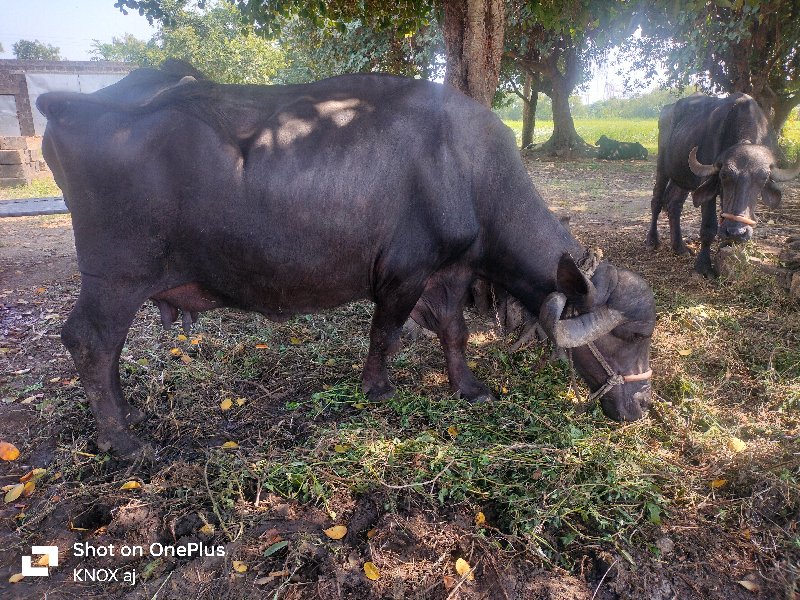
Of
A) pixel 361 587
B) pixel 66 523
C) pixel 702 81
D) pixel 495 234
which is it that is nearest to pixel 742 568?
pixel 361 587

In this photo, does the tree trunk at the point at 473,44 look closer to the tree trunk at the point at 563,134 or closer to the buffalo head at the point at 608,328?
the buffalo head at the point at 608,328

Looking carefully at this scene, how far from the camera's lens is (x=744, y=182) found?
6.20 metres

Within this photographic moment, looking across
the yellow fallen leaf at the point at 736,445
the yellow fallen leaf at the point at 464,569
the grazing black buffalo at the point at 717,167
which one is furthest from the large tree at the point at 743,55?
the yellow fallen leaf at the point at 464,569

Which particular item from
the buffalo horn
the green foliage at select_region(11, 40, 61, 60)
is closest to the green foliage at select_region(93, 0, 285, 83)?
the buffalo horn

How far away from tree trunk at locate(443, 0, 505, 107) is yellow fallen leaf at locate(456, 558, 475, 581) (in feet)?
13.4

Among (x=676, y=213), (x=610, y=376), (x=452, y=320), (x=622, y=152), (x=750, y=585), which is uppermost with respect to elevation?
(x=622, y=152)

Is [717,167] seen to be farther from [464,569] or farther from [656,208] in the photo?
[464,569]

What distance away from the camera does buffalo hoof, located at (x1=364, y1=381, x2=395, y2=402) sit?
4.16 meters

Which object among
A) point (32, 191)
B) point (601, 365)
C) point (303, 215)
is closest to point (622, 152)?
point (32, 191)

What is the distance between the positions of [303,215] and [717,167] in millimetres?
5415

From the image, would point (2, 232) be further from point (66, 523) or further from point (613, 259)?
point (613, 259)

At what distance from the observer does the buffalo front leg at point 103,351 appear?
3314 mm

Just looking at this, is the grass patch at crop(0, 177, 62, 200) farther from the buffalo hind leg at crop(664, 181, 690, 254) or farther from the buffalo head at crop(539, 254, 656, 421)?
the buffalo head at crop(539, 254, 656, 421)

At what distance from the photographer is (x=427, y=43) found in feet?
44.6
